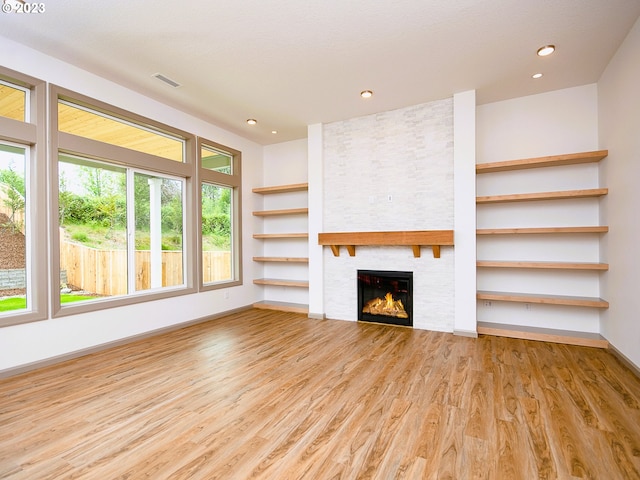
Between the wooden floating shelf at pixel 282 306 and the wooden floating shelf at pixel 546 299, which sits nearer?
the wooden floating shelf at pixel 546 299

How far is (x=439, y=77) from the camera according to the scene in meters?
3.61

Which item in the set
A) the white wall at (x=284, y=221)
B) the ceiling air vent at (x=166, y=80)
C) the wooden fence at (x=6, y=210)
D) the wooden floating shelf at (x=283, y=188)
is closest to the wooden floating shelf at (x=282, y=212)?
the white wall at (x=284, y=221)

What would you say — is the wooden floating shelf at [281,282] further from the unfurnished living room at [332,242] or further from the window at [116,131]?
the window at [116,131]

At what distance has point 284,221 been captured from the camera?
604 cm

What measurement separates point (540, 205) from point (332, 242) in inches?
111

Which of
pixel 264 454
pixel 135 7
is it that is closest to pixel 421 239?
pixel 264 454

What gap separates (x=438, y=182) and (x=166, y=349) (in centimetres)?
405

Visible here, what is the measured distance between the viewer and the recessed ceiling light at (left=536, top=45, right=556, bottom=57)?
9.91ft

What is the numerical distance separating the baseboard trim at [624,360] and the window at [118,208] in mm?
5102

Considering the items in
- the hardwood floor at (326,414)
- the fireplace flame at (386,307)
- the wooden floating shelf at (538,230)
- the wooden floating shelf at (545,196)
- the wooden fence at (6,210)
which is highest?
the wooden floating shelf at (545,196)

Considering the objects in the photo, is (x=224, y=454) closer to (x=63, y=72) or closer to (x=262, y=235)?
(x=63, y=72)

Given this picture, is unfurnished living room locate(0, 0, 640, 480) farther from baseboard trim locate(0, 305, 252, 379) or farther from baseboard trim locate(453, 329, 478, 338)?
baseboard trim locate(453, 329, 478, 338)

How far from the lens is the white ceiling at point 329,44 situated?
2.52 meters

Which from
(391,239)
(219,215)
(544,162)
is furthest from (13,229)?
(544,162)
